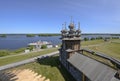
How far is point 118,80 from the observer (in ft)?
60.4

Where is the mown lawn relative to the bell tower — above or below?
below

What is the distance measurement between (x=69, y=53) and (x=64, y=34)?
746cm

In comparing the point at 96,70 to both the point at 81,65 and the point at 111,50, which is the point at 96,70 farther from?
the point at 111,50

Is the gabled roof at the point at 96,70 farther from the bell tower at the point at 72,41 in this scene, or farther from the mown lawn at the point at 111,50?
the mown lawn at the point at 111,50

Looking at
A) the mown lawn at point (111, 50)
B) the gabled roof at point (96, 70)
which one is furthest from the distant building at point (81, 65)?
the mown lawn at point (111, 50)

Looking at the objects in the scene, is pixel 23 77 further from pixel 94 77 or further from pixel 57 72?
pixel 94 77

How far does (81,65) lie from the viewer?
92.2ft

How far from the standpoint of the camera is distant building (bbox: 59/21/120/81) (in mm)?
20752

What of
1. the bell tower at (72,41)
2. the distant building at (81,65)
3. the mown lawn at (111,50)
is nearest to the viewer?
the distant building at (81,65)

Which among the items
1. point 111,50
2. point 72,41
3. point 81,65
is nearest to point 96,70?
point 81,65

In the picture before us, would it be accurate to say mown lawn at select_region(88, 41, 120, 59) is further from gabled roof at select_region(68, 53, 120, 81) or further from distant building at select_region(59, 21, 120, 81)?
gabled roof at select_region(68, 53, 120, 81)

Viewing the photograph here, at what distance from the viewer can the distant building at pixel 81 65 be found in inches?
817

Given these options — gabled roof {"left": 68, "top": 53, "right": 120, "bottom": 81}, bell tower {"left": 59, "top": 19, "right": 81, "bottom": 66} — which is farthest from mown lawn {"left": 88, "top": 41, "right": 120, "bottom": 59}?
gabled roof {"left": 68, "top": 53, "right": 120, "bottom": 81}

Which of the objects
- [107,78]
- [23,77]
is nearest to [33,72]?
[23,77]
